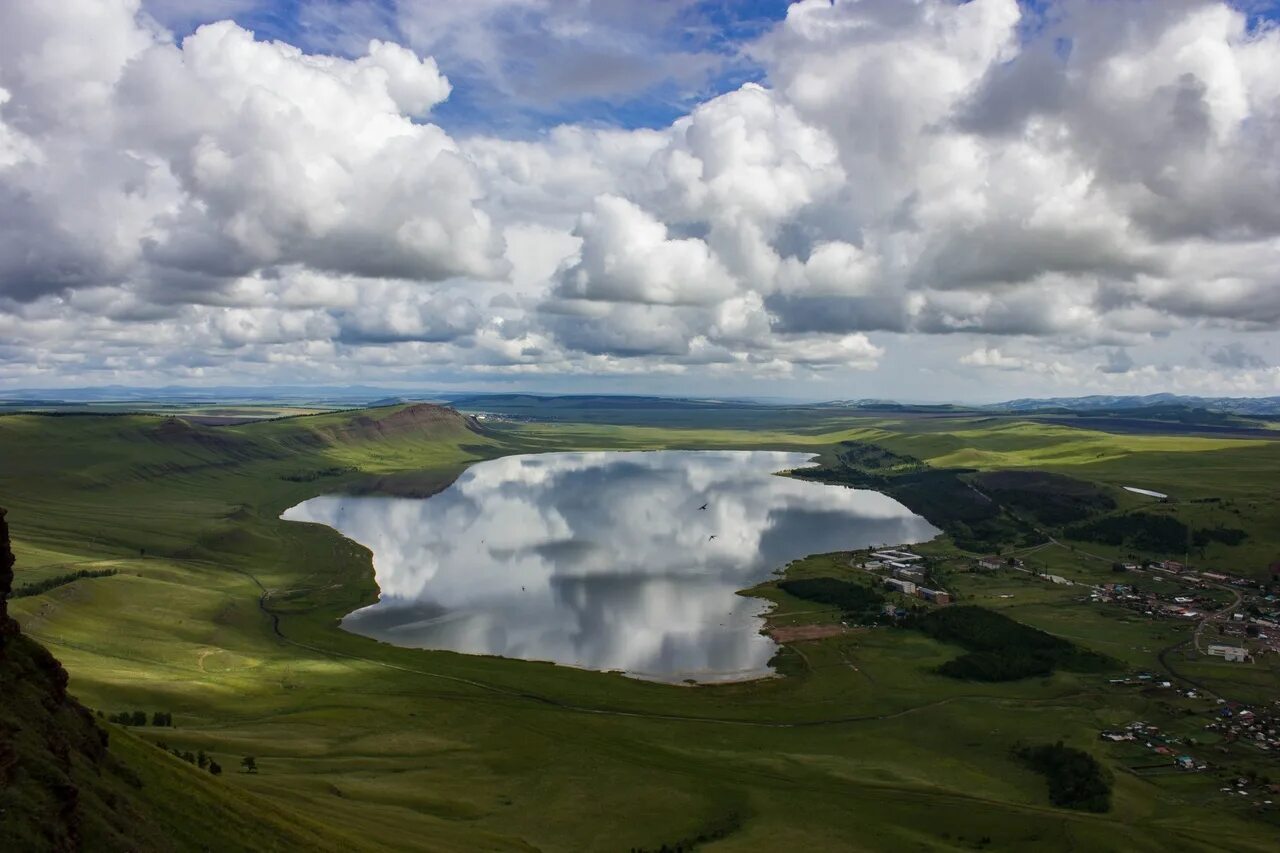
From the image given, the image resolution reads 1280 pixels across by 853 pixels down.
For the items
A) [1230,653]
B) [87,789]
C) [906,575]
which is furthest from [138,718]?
[906,575]

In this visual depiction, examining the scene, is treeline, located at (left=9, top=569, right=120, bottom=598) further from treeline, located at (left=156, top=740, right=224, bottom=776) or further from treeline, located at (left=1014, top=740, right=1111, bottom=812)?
treeline, located at (left=1014, top=740, right=1111, bottom=812)

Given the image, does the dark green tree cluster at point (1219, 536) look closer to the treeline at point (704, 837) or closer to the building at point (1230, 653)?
the building at point (1230, 653)

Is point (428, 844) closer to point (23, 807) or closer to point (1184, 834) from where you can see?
point (23, 807)

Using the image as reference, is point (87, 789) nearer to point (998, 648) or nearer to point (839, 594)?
point (998, 648)

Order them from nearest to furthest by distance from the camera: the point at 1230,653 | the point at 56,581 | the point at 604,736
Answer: the point at 604,736 < the point at 1230,653 < the point at 56,581

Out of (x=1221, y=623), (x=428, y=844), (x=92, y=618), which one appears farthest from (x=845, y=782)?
(x=92, y=618)
